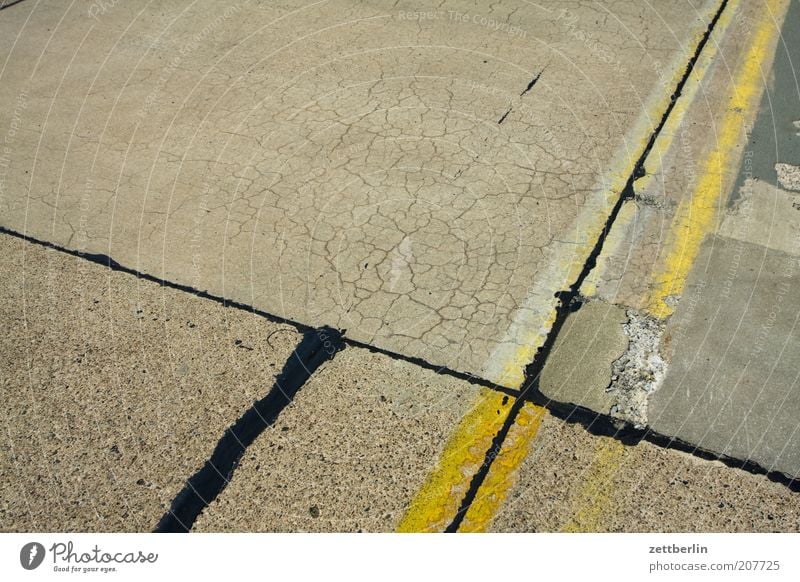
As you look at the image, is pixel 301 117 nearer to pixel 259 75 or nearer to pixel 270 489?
pixel 259 75

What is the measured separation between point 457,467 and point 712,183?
2.77 meters

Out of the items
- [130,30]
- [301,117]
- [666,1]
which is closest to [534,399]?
[301,117]

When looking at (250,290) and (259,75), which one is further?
(259,75)

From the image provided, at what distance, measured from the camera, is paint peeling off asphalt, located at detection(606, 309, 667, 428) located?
3.45m

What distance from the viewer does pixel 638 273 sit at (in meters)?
4.22

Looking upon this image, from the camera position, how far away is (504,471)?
127 inches

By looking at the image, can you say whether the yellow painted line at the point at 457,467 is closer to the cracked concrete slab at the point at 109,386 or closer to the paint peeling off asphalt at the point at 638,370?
the paint peeling off asphalt at the point at 638,370

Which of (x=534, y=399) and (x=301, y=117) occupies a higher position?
(x=301, y=117)

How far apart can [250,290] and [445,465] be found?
5.09ft

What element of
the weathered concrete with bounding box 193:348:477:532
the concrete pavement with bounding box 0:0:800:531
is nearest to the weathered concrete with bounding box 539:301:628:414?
the concrete pavement with bounding box 0:0:800:531

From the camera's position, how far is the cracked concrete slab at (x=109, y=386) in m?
3.17

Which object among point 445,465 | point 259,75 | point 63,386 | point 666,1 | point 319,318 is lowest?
point 63,386

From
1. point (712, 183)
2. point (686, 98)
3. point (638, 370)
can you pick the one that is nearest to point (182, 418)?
point (638, 370)

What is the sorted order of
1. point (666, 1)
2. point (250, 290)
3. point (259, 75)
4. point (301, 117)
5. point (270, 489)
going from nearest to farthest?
point (270, 489), point (250, 290), point (301, 117), point (259, 75), point (666, 1)
